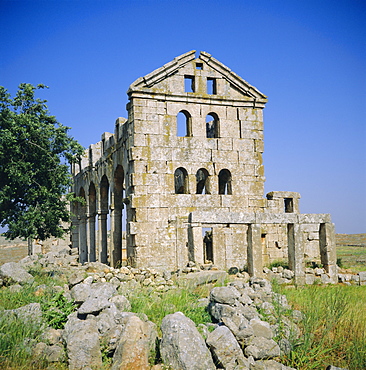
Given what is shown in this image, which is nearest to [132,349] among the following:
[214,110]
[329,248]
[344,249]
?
[329,248]

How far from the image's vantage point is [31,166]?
1633 cm

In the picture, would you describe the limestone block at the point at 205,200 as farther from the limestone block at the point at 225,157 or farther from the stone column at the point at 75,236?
the stone column at the point at 75,236

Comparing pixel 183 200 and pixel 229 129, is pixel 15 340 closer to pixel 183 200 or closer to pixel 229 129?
pixel 183 200

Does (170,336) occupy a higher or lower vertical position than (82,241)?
lower

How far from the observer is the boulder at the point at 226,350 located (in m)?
5.89

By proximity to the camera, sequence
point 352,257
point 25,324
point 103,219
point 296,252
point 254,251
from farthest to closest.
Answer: point 352,257 → point 103,219 → point 296,252 → point 254,251 → point 25,324

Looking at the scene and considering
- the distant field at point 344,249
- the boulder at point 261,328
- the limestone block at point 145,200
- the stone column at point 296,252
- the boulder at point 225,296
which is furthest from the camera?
the distant field at point 344,249

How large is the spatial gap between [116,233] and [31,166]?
443 centimetres

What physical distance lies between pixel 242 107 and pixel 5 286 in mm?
10929

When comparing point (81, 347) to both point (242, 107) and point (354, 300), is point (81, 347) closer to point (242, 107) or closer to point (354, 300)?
point (354, 300)

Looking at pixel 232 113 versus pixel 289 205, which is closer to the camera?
pixel 232 113

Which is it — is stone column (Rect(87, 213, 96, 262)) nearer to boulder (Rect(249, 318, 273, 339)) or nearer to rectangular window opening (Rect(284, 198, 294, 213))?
rectangular window opening (Rect(284, 198, 294, 213))

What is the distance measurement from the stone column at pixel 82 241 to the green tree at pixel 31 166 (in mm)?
6409

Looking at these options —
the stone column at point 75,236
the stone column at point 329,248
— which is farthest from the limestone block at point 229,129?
the stone column at point 75,236
